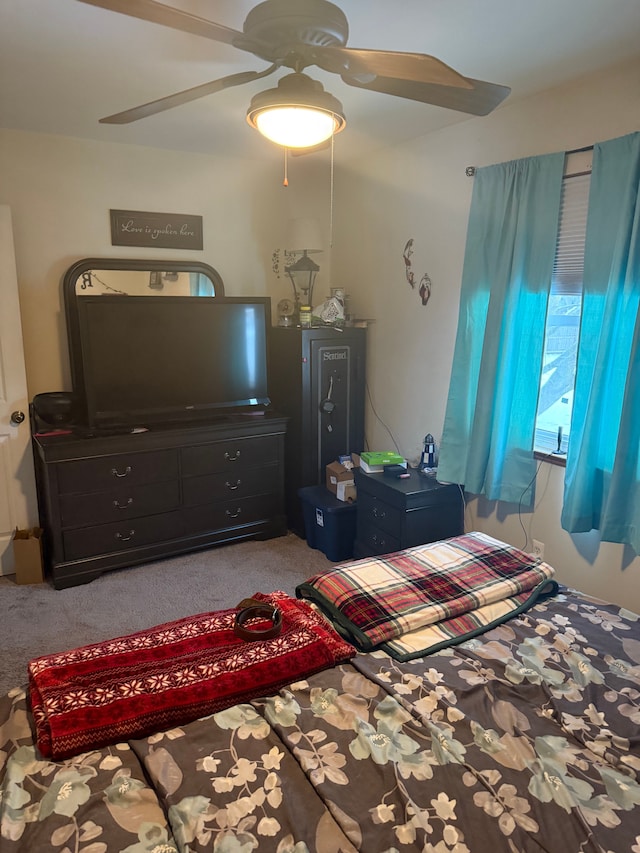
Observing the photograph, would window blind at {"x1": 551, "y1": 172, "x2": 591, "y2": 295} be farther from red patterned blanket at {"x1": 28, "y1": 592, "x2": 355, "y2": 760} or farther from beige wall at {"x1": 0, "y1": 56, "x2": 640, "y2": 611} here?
red patterned blanket at {"x1": 28, "y1": 592, "x2": 355, "y2": 760}

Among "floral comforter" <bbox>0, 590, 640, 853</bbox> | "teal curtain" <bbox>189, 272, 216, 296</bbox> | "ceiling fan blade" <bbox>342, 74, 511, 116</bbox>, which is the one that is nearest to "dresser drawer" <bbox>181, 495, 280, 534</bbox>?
"teal curtain" <bbox>189, 272, 216, 296</bbox>

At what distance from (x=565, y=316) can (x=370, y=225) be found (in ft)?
5.33

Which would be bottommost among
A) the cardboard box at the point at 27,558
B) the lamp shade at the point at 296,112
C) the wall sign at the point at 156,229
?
the cardboard box at the point at 27,558

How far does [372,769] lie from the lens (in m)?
1.21

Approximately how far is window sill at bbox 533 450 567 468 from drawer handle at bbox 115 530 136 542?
2.22m

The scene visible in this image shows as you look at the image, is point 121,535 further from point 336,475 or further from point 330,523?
point 336,475

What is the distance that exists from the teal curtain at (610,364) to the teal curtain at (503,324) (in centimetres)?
24

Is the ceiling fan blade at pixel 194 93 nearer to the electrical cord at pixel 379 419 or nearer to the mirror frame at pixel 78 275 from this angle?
the mirror frame at pixel 78 275

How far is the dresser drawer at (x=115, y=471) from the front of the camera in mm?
3070

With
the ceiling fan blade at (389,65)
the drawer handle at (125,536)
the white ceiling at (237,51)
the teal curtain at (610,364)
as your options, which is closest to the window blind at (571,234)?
the teal curtain at (610,364)

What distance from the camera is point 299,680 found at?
151 cm

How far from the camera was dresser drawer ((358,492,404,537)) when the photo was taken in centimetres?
313

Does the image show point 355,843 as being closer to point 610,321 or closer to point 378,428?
point 610,321

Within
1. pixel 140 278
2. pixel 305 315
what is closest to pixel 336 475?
pixel 305 315
